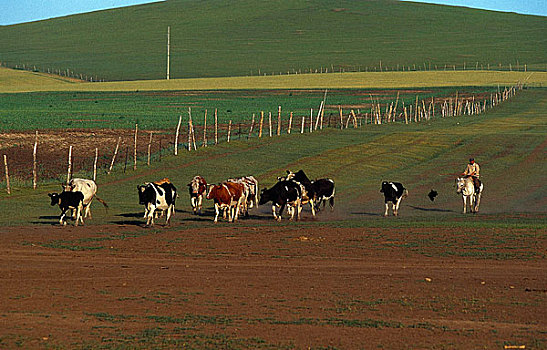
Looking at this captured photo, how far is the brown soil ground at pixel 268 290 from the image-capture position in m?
12.5

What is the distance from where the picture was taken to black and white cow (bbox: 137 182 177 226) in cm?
2594

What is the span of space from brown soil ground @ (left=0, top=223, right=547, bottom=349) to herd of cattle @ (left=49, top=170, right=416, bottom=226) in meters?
1.76

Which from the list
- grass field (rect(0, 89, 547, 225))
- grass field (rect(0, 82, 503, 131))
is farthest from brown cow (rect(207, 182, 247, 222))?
grass field (rect(0, 82, 503, 131))

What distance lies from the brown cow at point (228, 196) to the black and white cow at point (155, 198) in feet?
4.57

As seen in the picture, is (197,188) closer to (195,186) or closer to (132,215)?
(195,186)

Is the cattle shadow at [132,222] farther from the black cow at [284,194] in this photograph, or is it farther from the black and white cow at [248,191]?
the black cow at [284,194]

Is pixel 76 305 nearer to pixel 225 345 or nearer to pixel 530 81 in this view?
pixel 225 345

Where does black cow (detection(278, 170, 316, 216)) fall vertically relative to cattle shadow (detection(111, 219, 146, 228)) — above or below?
above

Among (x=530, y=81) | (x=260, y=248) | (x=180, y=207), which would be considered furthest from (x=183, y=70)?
(x=260, y=248)

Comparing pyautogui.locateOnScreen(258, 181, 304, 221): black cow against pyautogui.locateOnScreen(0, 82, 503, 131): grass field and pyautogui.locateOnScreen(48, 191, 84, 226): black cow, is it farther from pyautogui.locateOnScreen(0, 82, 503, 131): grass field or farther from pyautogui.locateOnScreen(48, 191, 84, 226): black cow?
pyautogui.locateOnScreen(0, 82, 503, 131): grass field

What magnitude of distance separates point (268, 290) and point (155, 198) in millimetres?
10581

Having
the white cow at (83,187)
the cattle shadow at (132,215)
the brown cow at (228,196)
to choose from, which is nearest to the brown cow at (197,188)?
the brown cow at (228,196)

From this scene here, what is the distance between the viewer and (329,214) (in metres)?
30.5

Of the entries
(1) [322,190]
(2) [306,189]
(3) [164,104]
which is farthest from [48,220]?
(3) [164,104]
